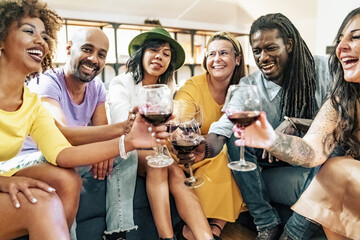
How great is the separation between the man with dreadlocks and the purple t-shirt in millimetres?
824

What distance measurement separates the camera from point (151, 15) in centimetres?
562

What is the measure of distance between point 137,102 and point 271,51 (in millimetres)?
877

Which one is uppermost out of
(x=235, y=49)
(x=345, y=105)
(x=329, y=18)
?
(x=329, y=18)

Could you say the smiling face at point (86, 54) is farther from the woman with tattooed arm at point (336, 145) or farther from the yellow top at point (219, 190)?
the woman with tattooed arm at point (336, 145)

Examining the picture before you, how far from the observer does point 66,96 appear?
1914 millimetres

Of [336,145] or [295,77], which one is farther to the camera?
[295,77]

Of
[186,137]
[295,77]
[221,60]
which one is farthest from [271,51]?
[186,137]

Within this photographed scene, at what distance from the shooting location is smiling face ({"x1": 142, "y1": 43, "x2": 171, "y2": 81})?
218cm

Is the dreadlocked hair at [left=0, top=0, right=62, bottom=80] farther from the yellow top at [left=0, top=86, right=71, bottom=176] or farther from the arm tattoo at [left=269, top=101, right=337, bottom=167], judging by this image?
the arm tattoo at [left=269, top=101, right=337, bottom=167]

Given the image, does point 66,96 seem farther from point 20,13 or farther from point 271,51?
point 271,51

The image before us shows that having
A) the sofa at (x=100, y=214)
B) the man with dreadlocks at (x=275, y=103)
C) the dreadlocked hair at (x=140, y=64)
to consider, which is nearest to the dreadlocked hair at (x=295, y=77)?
the man with dreadlocks at (x=275, y=103)

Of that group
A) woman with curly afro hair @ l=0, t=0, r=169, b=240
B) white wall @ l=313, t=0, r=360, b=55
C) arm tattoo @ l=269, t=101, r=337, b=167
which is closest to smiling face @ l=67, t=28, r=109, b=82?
woman with curly afro hair @ l=0, t=0, r=169, b=240

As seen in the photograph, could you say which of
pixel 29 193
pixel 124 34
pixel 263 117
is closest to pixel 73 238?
pixel 29 193

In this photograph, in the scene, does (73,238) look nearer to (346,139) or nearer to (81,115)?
(81,115)
